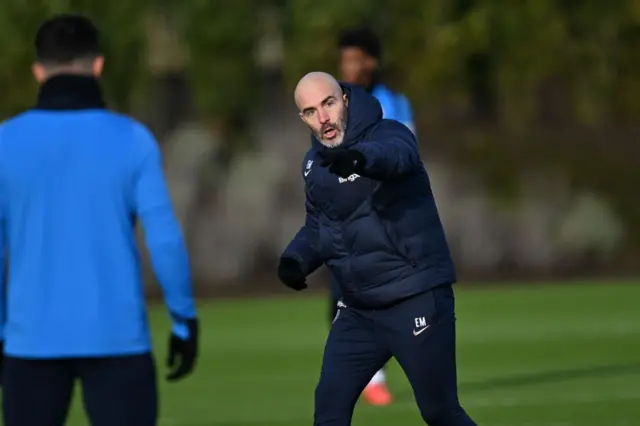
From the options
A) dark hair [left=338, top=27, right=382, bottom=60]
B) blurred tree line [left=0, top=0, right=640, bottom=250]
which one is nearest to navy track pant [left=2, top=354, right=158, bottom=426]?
dark hair [left=338, top=27, right=382, bottom=60]

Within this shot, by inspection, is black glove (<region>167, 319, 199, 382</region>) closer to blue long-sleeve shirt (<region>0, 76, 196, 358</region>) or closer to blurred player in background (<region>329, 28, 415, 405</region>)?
blue long-sleeve shirt (<region>0, 76, 196, 358</region>)

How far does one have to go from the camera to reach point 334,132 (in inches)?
275

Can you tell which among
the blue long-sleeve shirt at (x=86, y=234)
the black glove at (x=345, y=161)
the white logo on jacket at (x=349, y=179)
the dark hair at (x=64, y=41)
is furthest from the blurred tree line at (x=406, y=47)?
the blue long-sleeve shirt at (x=86, y=234)

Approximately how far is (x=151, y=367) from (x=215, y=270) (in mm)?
23655

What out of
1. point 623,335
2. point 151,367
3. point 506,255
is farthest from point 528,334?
point 151,367

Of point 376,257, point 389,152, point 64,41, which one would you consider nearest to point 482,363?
point 376,257

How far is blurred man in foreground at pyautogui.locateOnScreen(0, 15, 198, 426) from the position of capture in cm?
550

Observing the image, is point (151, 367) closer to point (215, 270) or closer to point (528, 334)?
point (528, 334)

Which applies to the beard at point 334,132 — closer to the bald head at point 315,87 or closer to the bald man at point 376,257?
the bald man at point 376,257

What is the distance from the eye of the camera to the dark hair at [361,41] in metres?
10.6

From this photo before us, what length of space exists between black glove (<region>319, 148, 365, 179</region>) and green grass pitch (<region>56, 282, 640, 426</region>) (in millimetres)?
4421

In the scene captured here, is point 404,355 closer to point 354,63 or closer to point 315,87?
point 315,87

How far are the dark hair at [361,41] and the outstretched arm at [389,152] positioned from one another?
3.53m

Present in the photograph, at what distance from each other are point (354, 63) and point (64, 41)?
5205 mm
